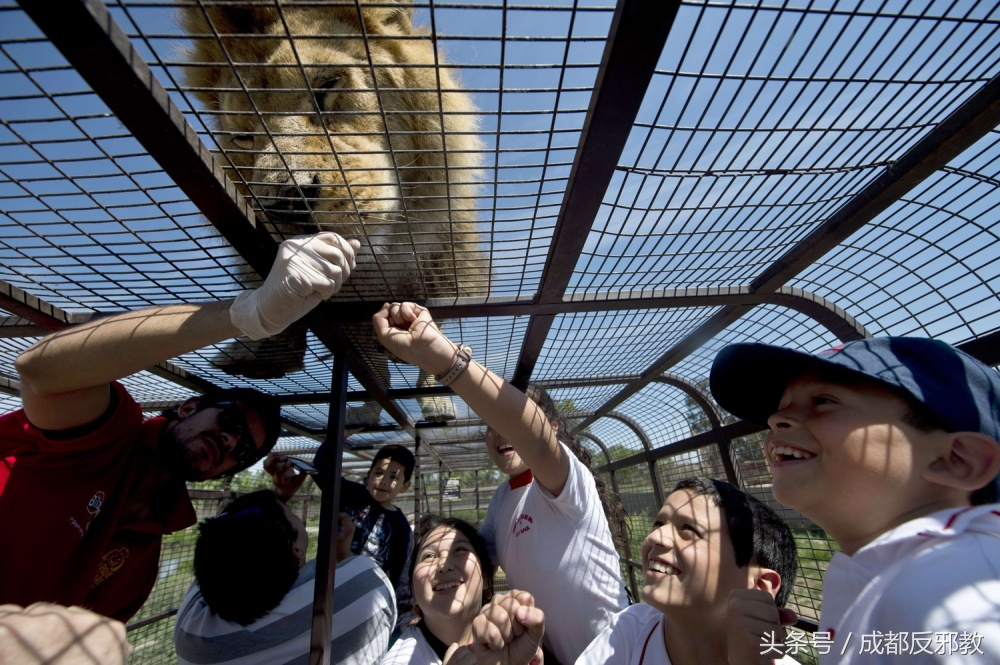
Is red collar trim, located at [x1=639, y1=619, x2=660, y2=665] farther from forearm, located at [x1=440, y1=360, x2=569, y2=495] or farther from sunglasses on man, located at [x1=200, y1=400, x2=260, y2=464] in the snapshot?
sunglasses on man, located at [x1=200, y1=400, x2=260, y2=464]

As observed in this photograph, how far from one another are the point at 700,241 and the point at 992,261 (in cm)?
79

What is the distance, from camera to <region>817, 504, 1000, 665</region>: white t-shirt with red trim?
573mm

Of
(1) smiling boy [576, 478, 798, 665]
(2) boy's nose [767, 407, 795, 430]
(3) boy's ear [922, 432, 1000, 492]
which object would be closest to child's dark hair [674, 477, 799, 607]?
(1) smiling boy [576, 478, 798, 665]

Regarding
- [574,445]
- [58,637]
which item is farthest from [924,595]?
[574,445]

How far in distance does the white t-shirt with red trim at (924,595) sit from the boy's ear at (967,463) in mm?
78

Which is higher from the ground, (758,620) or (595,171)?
(595,171)

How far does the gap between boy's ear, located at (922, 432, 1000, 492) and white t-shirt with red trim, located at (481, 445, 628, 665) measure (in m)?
0.77

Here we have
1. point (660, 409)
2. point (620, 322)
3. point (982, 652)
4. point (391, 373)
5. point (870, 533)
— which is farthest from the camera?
point (660, 409)

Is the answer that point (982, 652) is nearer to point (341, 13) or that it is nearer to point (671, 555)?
point (671, 555)

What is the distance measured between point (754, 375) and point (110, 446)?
173 cm

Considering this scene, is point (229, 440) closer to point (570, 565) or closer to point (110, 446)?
point (110, 446)

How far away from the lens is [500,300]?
60.0 inches

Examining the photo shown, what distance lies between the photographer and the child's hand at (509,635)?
1.01 meters

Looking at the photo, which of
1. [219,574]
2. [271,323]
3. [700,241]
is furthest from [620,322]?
[219,574]
